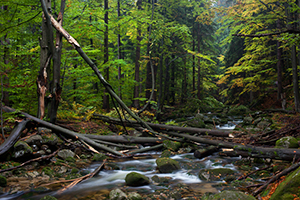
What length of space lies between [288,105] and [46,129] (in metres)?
16.5

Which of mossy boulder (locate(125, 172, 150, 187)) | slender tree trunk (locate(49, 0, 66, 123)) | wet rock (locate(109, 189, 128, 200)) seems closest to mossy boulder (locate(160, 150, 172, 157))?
mossy boulder (locate(125, 172, 150, 187))

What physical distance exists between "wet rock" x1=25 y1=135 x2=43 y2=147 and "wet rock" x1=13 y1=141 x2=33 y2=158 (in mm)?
291

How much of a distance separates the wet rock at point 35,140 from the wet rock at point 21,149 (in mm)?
291

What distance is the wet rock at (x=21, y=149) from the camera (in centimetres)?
484

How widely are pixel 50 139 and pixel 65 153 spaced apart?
2.19ft

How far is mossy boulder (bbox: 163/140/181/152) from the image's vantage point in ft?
24.8

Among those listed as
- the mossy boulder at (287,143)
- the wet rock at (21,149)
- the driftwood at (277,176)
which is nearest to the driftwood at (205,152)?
the mossy boulder at (287,143)

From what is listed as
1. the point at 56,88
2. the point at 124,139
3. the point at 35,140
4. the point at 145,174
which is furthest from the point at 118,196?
the point at 56,88

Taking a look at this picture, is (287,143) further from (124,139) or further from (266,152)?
(124,139)

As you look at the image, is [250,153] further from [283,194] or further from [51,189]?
[51,189]

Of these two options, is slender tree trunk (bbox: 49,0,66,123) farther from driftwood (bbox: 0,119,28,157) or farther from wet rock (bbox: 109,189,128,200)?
wet rock (bbox: 109,189,128,200)

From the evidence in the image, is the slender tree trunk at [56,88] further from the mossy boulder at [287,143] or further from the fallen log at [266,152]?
the mossy boulder at [287,143]

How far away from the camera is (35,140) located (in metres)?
5.43

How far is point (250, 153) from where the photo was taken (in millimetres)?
5266
